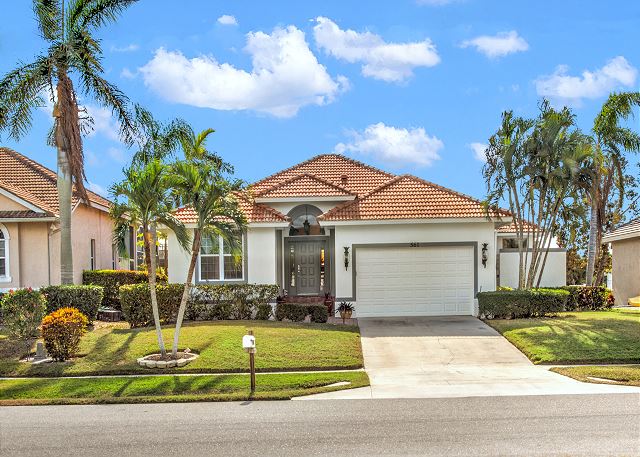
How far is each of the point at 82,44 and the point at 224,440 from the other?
51.2 ft

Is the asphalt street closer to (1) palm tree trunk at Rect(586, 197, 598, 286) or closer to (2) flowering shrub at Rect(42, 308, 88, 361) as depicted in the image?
(2) flowering shrub at Rect(42, 308, 88, 361)

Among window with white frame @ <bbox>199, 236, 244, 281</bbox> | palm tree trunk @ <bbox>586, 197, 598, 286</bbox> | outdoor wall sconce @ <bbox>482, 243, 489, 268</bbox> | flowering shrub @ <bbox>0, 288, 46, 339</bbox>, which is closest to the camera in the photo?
flowering shrub @ <bbox>0, 288, 46, 339</bbox>

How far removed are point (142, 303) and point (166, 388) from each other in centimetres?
680

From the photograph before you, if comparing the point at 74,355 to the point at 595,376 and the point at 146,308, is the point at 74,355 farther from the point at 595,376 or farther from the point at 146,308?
the point at 595,376

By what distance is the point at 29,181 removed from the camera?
25922 millimetres

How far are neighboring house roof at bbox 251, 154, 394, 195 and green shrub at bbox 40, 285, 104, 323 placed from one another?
25.0ft

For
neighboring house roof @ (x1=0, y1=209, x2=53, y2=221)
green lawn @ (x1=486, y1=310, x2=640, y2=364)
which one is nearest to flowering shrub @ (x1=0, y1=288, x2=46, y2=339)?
neighboring house roof @ (x1=0, y1=209, x2=53, y2=221)

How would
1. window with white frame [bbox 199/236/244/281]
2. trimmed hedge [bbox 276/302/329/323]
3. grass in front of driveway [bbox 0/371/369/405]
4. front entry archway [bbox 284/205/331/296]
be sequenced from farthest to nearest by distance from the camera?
front entry archway [bbox 284/205/331/296]
window with white frame [bbox 199/236/244/281]
trimmed hedge [bbox 276/302/329/323]
grass in front of driveway [bbox 0/371/369/405]

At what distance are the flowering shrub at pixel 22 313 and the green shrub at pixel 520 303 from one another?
12.9 metres

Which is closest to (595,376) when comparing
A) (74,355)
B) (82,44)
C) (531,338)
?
(531,338)

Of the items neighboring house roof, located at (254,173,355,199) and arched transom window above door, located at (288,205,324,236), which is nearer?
neighboring house roof, located at (254,173,355,199)

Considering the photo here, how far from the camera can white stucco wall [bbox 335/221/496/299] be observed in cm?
2142

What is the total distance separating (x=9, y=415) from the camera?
1064 centimetres

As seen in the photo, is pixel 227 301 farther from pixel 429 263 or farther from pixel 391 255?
pixel 429 263
